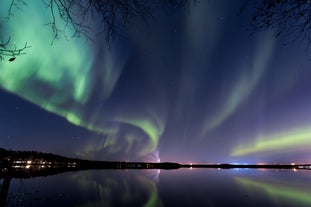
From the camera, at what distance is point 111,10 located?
3.61 meters

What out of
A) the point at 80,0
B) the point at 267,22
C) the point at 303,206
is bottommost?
the point at 303,206

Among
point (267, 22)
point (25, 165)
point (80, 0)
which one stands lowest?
point (267, 22)

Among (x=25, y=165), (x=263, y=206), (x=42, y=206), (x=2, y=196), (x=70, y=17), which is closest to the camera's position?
(x=70, y=17)

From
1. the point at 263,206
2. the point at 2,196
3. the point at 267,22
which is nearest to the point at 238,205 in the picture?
the point at 263,206

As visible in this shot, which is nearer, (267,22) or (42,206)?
(267,22)

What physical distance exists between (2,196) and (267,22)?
16.4 m

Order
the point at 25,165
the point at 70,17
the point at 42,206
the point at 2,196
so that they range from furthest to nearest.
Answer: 1. the point at 25,165
2. the point at 42,206
3. the point at 2,196
4. the point at 70,17

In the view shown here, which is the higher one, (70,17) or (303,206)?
(70,17)

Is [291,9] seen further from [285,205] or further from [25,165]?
[25,165]

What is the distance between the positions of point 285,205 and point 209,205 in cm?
787

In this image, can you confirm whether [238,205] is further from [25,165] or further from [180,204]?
[25,165]

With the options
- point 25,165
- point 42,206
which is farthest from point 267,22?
point 25,165

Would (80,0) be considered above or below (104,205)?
above

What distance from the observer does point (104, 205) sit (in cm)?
2527
